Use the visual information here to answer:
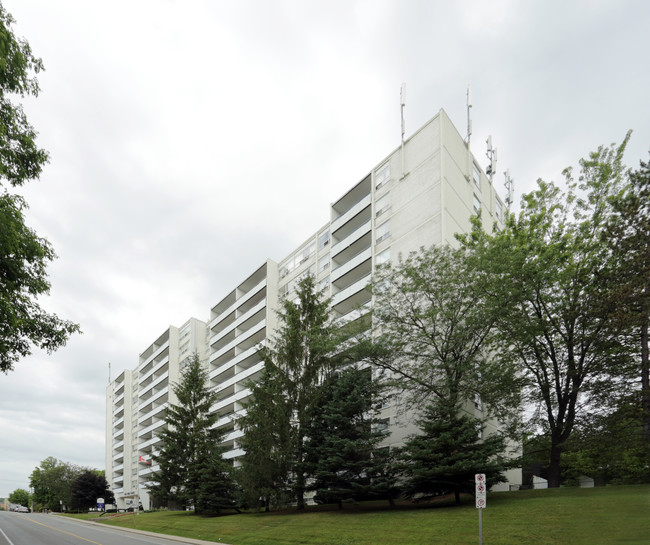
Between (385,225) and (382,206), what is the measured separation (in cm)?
203

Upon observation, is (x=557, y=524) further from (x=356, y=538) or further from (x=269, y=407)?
(x=269, y=407)

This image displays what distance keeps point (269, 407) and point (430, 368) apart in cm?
1063

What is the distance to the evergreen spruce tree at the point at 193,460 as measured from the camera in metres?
37.8

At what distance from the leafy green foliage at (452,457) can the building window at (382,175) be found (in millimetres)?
24515

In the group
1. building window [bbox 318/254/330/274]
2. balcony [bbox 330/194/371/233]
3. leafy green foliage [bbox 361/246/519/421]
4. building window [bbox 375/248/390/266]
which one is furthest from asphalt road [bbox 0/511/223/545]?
balcony [bbox 330/194/371/233]

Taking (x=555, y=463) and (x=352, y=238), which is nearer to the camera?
(x=555, y=463)

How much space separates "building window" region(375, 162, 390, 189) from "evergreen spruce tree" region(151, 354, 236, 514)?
25253mm

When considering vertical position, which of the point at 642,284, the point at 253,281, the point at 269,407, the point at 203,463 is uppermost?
the point at 253,281

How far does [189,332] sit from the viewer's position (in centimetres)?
8512

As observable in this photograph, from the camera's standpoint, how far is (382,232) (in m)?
41.9

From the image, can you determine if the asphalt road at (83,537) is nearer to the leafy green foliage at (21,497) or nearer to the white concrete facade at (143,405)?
the white concrete facade at (143,405)

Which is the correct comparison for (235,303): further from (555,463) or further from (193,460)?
(555,463)

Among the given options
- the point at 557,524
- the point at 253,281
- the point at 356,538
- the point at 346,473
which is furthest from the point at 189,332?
the point at 557,524

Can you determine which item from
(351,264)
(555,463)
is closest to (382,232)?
(351,264)
